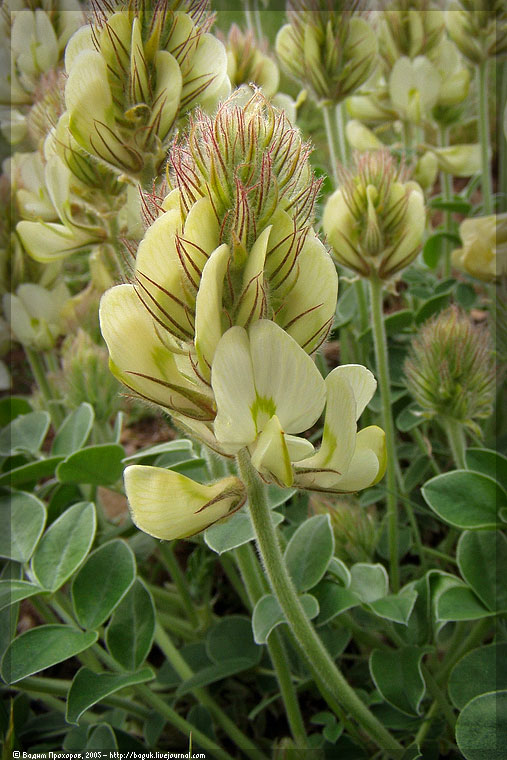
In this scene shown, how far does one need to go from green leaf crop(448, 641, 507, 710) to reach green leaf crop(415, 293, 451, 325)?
0.62 metres

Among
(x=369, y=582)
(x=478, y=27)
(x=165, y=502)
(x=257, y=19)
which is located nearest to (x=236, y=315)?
(x=165, y=502)

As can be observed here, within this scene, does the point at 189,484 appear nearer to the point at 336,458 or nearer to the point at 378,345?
the point at 336,458

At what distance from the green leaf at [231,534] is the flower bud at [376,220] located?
406 millimetres

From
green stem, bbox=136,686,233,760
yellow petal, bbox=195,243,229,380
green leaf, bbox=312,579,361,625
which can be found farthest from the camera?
green stem, bbox=136,686,233,760

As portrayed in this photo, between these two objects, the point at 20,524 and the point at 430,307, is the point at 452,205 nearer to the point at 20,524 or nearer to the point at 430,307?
the point at 430,307

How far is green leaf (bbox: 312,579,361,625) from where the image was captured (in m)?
0.82

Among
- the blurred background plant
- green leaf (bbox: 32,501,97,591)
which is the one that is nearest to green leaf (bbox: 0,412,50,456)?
the blurred background plant

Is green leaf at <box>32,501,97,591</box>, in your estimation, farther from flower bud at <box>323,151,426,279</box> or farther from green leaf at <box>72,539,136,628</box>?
flower bud at <box>323,151,426,279</box>

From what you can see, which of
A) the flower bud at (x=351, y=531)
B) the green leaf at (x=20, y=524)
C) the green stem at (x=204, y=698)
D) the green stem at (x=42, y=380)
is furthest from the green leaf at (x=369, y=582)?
the green stem at (x=42, y=380)

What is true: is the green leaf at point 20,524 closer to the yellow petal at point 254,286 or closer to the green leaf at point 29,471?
the green leaf at point 29,471

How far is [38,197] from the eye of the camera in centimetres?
103

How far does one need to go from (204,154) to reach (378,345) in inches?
23.4

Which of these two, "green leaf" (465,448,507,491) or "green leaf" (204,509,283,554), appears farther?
"green leaf" (465,448,507,491)

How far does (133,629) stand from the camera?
0.89 metres
